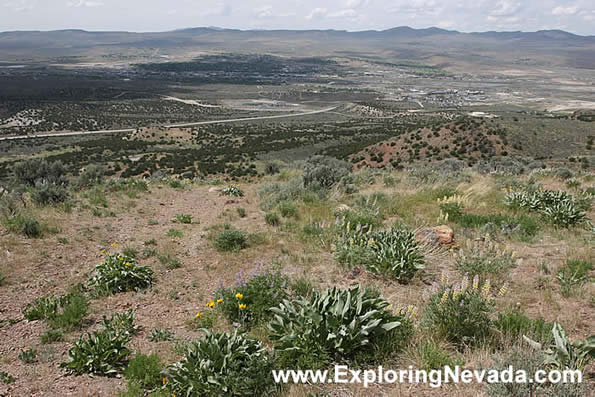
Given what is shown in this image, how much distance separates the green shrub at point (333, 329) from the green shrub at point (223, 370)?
0.83ft

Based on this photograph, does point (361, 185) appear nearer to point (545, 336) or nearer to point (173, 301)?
point (173, 301)

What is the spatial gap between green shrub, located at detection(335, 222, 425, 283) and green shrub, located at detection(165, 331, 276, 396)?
2.25 meters

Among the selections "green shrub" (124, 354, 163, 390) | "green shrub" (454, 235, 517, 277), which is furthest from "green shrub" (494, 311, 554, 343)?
"green shrub" (124, 354, 163, 390)

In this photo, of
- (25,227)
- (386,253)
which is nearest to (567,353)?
(386,253)

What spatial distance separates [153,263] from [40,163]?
16.9 metres

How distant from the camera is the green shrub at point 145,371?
11.5ft

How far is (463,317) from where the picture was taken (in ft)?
11.6

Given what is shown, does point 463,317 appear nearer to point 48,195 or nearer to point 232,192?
point 232,192

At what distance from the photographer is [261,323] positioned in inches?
165

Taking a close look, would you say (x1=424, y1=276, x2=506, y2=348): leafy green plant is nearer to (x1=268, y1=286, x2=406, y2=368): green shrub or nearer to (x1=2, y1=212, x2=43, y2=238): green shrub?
(x1=268, y1=286, x2=406, y2=368): green shrub

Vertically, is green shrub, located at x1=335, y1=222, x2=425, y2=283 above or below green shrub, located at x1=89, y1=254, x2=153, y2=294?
above

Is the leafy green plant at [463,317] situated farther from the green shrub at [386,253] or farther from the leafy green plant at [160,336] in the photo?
the leafy green plant at [160,336]

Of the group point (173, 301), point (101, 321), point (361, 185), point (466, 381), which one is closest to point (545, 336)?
point (466, 381)

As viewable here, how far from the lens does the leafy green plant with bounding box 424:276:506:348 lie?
11.5ft
